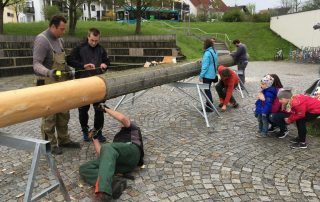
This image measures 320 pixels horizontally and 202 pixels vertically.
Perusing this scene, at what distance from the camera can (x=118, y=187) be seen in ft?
12.3

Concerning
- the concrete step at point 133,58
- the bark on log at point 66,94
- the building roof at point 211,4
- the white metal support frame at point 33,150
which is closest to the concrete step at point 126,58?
the concrete step at point 133,58

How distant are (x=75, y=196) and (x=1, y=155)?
5.87ft

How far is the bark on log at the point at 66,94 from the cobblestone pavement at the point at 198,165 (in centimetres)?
85

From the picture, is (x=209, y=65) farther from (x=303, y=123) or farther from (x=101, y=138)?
(x=101, y=138)

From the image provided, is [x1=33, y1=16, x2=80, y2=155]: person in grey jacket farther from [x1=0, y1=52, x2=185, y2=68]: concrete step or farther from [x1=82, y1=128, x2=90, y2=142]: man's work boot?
[x1=0, y1=52, x2=185, y2=68]: concrete step

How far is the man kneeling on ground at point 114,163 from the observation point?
11.8ft

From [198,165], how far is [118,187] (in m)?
1.30

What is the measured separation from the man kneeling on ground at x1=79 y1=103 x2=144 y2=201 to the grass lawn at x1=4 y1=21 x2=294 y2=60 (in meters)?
15.6

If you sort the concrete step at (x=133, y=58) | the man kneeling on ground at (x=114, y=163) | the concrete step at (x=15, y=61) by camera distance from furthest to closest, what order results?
the concrete step at (x=133, y=58)
the concrete step at (x=15, y=61)
the man kneeling on ground at (x=114, y=163)

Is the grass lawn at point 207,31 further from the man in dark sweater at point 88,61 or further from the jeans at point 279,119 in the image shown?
the man in dark sweater at point 88,61

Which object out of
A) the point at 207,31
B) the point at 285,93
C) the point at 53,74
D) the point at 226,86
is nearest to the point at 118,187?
the point at 53,74

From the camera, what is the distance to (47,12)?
37469 millimetres

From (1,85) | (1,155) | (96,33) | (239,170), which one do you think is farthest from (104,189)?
(1,85)

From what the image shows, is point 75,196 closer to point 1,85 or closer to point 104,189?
point 104,189
